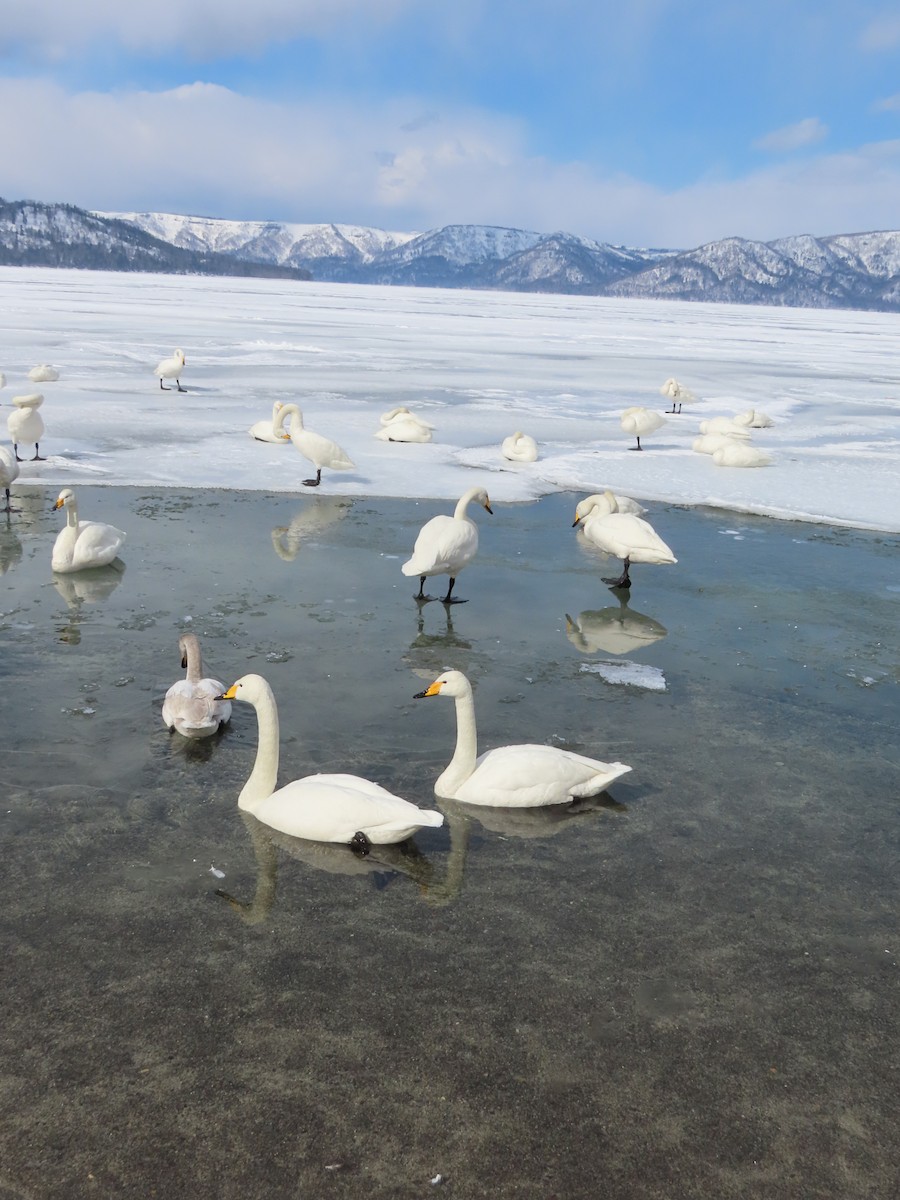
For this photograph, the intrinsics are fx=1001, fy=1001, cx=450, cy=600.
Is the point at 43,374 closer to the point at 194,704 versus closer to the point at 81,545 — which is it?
the point at 81,545

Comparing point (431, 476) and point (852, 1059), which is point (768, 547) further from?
point (852, 1059)

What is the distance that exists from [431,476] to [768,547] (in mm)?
5501

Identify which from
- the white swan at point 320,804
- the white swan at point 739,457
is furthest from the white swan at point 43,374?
the white swan at point 320,804

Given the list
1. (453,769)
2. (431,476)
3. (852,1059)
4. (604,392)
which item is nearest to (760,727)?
(453,769)

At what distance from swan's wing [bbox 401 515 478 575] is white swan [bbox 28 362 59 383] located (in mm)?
16006

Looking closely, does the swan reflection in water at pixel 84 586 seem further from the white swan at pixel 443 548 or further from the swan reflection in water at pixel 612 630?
the swan reflection in water at pixel 612 630

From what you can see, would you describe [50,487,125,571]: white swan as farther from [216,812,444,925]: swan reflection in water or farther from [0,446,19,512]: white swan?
[216,812,444,925]: swan reflection in water

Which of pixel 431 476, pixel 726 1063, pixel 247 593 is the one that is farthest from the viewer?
pixel 431 476

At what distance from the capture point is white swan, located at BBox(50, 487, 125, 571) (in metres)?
9.77

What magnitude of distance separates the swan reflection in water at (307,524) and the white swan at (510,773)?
5.36 m

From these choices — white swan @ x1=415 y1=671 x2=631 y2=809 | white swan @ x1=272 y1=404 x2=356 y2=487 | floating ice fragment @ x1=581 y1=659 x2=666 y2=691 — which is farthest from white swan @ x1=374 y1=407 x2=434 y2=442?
white swan @ x1=415 y1=671 x2=631 y2=809

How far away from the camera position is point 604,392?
90.1 ft

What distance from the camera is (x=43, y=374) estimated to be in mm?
22344

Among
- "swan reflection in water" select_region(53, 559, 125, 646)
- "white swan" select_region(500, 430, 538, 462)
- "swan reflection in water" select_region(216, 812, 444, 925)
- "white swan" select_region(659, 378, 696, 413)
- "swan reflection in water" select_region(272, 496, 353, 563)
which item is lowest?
"swan reflection in water" select_region(216, 812, 444, 925)
